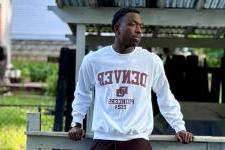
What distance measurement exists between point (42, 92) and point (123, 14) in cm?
2121

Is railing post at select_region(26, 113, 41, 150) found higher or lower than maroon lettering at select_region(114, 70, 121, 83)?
lower

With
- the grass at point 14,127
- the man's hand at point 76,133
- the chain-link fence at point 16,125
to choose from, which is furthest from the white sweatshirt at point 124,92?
the grass at point 14,127

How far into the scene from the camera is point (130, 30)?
3684 millimetres

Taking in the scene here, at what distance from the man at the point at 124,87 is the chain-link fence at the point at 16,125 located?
547 cm

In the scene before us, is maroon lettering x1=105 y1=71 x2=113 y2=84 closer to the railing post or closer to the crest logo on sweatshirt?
the crest logo on sweatshirt

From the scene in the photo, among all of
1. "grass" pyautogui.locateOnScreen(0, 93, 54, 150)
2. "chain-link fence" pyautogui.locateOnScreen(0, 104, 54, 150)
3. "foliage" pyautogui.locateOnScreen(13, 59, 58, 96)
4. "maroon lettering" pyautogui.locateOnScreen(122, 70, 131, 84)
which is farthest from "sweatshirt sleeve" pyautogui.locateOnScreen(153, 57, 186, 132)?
"foliage" pyautogui.locateOnScreen(13, 59, 58, 96)

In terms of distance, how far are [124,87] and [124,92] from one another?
0.10ft

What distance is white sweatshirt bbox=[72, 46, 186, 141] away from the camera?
12.0 feet

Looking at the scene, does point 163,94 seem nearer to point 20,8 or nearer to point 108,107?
point 108,107

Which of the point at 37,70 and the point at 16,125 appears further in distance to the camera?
the point at 37,70

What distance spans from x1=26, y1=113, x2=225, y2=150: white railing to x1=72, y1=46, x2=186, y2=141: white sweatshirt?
16 centimetres

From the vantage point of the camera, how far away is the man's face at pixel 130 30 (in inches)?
145

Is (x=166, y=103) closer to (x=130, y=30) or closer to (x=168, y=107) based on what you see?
(x=168, y=107)

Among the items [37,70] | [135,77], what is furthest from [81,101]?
[37,70]
